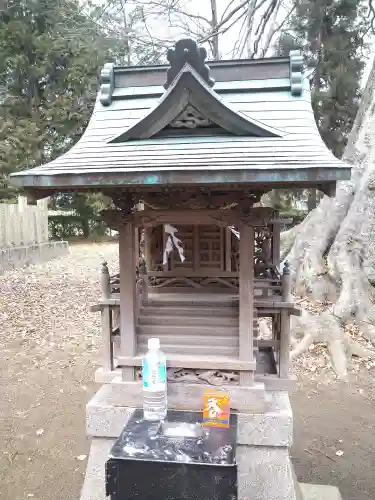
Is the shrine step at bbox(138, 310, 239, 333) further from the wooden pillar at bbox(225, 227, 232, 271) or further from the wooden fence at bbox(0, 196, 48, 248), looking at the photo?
the wooden fence at bbox(0, 196, 48, 248)

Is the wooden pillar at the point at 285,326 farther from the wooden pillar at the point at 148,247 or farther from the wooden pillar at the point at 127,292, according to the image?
the wooden pillar at the point at 148,247

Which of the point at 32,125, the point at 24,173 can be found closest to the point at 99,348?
the point at 24,173

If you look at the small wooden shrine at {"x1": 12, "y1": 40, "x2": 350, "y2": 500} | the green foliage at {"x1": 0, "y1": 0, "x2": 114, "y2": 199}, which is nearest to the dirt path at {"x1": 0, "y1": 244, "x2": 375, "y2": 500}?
the small wooden shrine at {"x1": 12, "y1": 40, "x2": 350, "y2": 500}

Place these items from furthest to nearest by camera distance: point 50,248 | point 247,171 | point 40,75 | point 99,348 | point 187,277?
point 40,75 < point 50,248 < point 99,348 < point 187,277 < point 247,171

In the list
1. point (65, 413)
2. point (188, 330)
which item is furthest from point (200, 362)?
point (65, 413)

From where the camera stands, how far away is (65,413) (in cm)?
629

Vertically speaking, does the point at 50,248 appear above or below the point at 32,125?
below

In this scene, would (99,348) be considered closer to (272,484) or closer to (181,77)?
(272,484)

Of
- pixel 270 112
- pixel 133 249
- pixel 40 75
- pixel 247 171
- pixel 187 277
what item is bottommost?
pixel 187 277

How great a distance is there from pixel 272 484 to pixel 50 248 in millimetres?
14770

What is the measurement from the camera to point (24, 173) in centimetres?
290

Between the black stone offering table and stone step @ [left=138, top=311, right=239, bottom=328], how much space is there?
0.90m

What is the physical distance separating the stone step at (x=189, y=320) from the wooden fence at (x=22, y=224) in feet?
35.9

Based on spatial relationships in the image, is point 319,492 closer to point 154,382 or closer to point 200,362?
point 200,362
